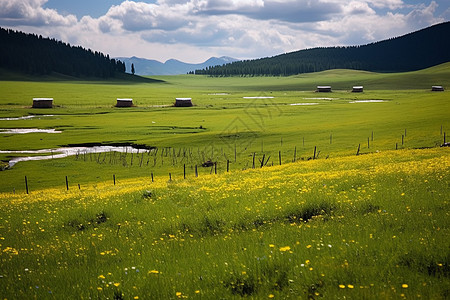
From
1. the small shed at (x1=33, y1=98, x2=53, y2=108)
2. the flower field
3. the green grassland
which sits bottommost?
→ the green grassland

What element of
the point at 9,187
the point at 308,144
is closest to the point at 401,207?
the point at 9,187

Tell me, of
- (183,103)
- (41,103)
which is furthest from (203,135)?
(41,103)

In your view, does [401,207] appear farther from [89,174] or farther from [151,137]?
[151,137]

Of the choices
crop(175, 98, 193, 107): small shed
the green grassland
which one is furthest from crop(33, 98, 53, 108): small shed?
crop(175, 98, 193, 107): small shed

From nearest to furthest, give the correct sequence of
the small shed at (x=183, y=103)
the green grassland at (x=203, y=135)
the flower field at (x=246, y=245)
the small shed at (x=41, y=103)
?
1. the flower field at (x=246, y=245)
2. the green grassland at (x=203, y=135)
3. the small shed at (x=41, y=103)
4. the small shed at (x=183, y=103)

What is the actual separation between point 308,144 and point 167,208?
154 feet

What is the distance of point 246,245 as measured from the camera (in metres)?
11.3

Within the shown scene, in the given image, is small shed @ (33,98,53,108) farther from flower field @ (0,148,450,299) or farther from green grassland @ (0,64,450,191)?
flower field @ (0,148,450,299)

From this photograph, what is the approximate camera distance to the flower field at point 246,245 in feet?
28.1

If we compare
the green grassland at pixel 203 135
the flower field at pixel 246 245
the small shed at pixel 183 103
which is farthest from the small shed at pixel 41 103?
the flower field at pixel 246 245

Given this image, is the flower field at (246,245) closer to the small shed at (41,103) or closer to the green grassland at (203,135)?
the green grassland at (203,135)

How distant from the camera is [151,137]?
77312 mm

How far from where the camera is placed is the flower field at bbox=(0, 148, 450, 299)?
8.56 meters

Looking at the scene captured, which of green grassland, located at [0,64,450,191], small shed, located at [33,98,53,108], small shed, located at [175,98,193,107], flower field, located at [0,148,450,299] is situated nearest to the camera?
flower field, located at [0,148,450,299]
